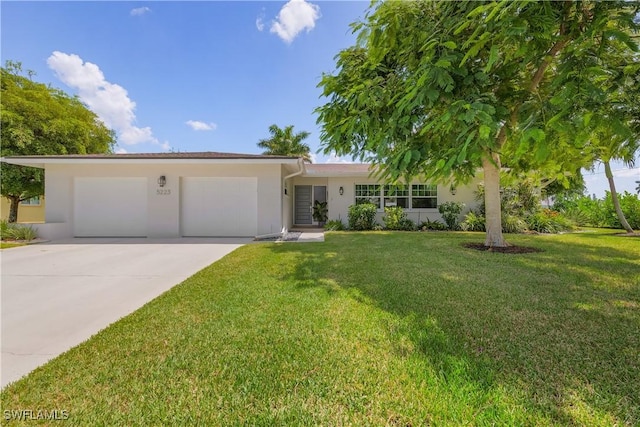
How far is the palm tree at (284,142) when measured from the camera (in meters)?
20.4

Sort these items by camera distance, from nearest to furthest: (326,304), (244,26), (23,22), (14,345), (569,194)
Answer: (14,345) < (326,304) < (23,22) < (244,26) < (569,194)

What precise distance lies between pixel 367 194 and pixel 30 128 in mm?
15274

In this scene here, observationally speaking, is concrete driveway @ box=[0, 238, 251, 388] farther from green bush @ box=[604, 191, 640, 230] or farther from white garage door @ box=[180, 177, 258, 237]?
green bush @ box=[604, 191, 640, 230]

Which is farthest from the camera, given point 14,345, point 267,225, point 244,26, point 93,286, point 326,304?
point 267,225

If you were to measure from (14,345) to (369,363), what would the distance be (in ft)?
10.9

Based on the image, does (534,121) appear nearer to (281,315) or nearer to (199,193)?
(281,315)

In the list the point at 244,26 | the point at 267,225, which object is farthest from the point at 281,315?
the point at 244,26

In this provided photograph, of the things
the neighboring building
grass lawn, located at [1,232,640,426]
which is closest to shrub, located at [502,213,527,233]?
grass lawn, located at [1,232,640,426]

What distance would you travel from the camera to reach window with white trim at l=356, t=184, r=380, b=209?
44.0 feet

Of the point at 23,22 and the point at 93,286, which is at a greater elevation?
the point at 23,22

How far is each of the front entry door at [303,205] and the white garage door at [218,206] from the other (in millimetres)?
4755

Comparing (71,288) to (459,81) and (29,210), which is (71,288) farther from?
(29,210)

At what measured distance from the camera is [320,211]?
48.8 ft

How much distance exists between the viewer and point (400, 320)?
9.71 ft
